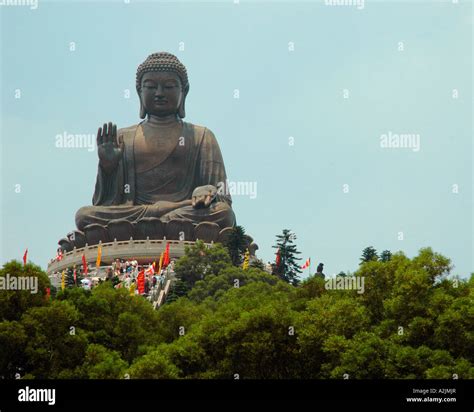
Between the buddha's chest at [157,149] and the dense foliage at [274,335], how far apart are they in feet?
86.8

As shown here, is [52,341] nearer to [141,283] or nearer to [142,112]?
[141,283]

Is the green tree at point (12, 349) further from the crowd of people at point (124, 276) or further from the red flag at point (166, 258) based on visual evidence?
the red flag at point (166, 258)

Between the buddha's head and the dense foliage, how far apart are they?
26.9 metres

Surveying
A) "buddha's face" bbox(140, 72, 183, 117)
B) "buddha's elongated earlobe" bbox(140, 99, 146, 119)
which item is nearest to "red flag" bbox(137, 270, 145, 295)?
"buddha's face" bbox(140, 72, 183, 117)

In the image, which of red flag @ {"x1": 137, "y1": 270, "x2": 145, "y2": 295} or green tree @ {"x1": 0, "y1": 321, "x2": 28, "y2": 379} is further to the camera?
red flag @ {"x1": 137, "y1": 270, "x2": 145, "y2": 295}

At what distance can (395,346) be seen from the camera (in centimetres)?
3103

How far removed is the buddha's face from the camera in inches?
2404

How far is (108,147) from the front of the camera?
59125 millimetres

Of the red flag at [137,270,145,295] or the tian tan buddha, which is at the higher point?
the tian tan buddha

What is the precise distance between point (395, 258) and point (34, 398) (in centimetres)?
970

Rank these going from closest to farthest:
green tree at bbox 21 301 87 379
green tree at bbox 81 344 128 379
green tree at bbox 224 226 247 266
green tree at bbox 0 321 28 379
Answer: green tree at bbox 81 344 128 379 → green tree at bbox 0 321 28 379 → green tree at bbox 21 301 87 379 → green tree at bbox 224 226 247 266

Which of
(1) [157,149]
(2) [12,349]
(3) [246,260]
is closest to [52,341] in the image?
(2) [12,349]

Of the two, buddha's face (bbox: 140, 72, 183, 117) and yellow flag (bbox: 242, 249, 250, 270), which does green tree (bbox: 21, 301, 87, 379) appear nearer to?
yellow flag (bbox: 242, 249, 250, 270)

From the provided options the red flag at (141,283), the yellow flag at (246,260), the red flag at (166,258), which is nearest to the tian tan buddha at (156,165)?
the red flag at (166,258)
